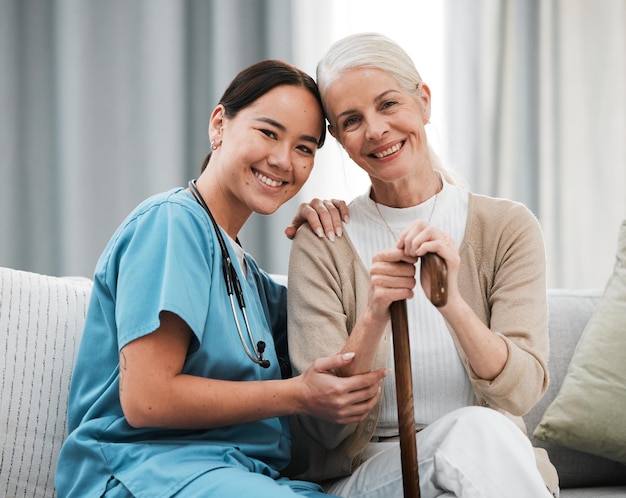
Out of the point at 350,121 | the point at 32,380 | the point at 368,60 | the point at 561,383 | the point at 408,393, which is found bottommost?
the point at 561,383

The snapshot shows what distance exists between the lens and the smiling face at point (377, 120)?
1650 mm

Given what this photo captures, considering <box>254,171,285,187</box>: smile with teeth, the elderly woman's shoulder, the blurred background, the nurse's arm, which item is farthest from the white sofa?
the blurred background

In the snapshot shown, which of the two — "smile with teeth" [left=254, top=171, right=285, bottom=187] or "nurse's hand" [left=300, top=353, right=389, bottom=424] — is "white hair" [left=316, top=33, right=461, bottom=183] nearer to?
"smile with teeth" [left=254, top=171, right=285, bottom=187]

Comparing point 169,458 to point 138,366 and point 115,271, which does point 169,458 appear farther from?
point 115,271

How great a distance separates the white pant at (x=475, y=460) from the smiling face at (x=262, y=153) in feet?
1.91

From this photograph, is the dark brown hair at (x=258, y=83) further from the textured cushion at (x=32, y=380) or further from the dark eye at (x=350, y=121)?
the textured cushion at (x=32, y=380)

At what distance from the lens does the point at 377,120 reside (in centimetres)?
165

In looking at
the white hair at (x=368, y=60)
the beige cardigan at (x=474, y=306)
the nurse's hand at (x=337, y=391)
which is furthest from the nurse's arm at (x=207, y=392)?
the white hair at (x=368, y=60)

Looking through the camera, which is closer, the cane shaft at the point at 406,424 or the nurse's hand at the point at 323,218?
the cane shaft at the point at 406,424

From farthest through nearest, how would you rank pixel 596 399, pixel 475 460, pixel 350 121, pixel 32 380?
pixel 596 399
pixel 350 121
pixel 32 380
pixel 475 460

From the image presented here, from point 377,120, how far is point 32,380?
2.85ft

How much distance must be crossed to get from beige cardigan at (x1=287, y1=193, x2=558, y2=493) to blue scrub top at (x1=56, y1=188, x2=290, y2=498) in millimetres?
118

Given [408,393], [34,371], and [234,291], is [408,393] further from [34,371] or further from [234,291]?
[34,371]

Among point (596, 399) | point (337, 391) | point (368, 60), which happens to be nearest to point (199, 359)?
point (337, 391)
